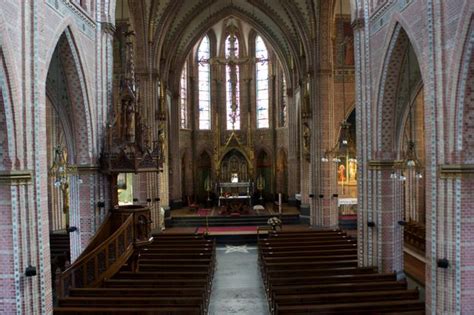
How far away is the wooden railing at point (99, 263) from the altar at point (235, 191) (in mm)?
18696

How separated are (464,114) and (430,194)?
2079 mm

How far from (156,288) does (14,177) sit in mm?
4861

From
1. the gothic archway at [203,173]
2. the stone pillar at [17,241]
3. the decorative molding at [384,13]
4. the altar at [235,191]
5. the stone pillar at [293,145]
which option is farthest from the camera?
the gothic archway at [203,173]

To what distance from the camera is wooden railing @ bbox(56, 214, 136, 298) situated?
11.4 meters

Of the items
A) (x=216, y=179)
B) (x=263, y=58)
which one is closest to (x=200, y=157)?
(x=216, y=179)

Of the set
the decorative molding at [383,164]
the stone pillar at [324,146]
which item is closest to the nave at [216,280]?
the decorative molding at [383,164]

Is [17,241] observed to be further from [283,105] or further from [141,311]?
[283,105]

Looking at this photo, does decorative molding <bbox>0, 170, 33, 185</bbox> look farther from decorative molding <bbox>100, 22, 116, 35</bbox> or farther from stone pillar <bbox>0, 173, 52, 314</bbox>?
decorative molding <bbox>100, 22, 116, 35</bbox>

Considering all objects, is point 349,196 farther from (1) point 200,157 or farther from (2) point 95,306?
(2) point 95,306

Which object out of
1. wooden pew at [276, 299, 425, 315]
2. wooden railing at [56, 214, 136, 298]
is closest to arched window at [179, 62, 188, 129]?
wooden railing at [56, 214, 136, 298]

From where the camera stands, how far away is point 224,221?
2805 centimetres

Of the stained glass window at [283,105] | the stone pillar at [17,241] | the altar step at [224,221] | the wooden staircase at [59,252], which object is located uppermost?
the stained glass window at [283,105]

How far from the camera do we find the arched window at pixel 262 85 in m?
37.0

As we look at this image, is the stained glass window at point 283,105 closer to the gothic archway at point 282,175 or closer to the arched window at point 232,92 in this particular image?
the gothic archway at point 282,175
